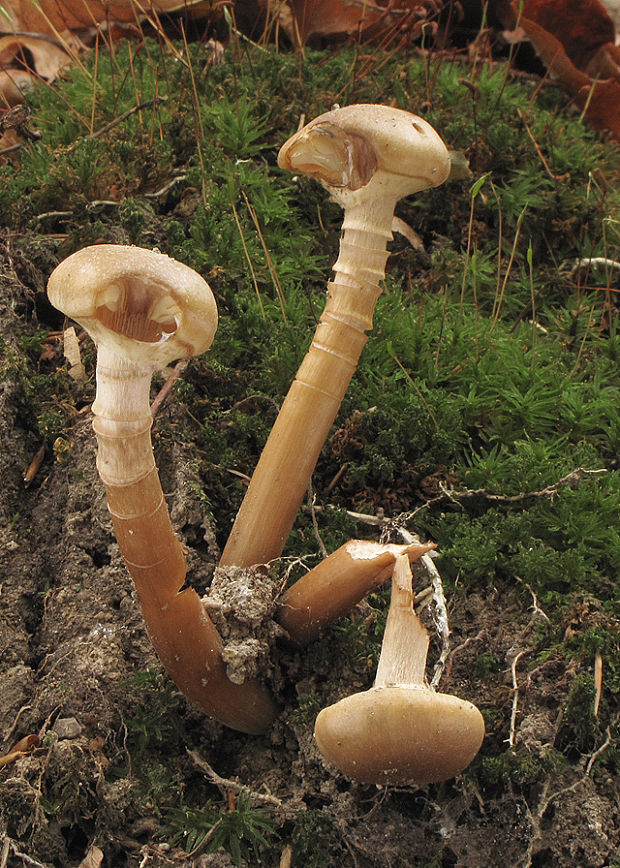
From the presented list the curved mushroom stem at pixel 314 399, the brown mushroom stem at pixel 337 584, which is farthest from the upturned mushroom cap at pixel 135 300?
the brown mushroom stem at pixel 337 584

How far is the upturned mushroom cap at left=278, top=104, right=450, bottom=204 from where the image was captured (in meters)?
2.13

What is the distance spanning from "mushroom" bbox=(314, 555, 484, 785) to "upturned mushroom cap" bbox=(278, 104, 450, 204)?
1.30m

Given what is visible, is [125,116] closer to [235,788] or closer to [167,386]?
[167,386]

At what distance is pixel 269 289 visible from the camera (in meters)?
3.28

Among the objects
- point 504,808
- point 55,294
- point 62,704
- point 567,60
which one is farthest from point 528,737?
point 567,60

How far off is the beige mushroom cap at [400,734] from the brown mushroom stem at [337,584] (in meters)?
0.33

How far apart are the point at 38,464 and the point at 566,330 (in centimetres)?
226

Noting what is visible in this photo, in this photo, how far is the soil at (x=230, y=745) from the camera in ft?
6.83

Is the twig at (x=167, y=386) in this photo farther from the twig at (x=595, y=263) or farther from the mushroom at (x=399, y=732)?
the twig at (x=595, y=263)

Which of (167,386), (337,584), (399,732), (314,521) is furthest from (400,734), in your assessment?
(167,386)

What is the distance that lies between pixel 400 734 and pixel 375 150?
1488 millimetres

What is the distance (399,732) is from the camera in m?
1.77

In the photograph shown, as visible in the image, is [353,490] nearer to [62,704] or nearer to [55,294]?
[62,704]

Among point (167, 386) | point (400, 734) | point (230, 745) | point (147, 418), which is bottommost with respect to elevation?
point (230, 745)
